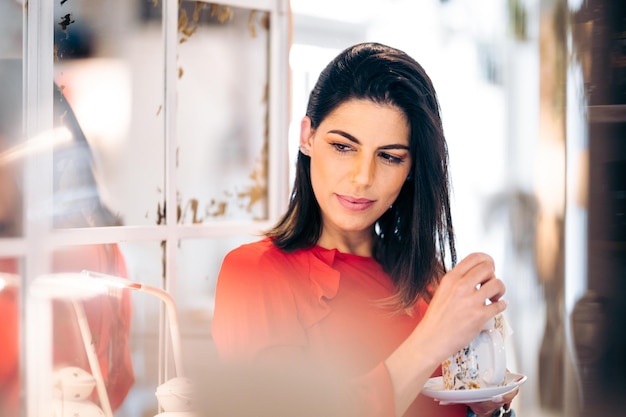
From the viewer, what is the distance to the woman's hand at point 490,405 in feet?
2.27

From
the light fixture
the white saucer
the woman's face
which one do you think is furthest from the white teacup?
the light fixture

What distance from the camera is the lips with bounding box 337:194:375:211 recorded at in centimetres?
73

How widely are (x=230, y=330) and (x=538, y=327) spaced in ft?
1.03

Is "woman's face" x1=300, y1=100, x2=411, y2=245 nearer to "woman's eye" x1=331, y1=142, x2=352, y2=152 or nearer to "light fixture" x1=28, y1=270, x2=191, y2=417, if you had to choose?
"woman's eye" x1=331, y1=142, x2=352, y2=152

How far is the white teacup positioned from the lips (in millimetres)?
167

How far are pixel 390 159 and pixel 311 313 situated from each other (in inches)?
6.8

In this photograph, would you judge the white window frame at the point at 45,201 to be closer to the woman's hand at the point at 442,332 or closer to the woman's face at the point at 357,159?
the woman's face at the point at 357,159

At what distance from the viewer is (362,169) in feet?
2.35

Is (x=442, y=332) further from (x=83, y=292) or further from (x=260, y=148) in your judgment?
(x=260, y=148)

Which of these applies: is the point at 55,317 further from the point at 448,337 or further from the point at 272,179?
the point at 448,337

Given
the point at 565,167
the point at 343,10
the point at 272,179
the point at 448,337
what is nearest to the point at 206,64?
the point at 272,179

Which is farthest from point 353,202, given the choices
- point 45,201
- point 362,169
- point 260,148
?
point 260,148

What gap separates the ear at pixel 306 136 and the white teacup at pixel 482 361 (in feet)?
0.82

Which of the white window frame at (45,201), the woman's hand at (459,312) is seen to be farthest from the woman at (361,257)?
the white window frame at (45,201)
